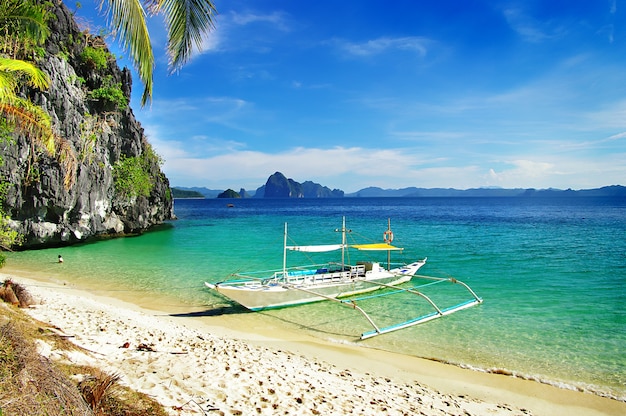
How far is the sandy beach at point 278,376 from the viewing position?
242 inches

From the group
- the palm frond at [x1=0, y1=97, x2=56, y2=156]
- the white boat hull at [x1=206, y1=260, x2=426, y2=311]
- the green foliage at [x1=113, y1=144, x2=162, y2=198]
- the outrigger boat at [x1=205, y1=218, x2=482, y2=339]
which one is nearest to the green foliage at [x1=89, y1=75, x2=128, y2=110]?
the green foliage at [x1=113, y1=144, x2=162, y2=198]

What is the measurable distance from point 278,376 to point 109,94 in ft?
112

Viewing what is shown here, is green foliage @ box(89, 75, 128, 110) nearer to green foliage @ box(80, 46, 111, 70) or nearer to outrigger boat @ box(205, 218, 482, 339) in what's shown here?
green foliage @ box(80, 46, 111, 70)

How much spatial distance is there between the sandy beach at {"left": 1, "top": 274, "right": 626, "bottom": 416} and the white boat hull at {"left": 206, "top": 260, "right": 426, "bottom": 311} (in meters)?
2.73

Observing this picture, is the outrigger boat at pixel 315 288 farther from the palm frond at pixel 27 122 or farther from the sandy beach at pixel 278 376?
the palm frond at pixel 27 122

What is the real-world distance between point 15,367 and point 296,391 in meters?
4.30

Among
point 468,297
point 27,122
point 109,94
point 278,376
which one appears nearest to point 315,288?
point 468,297

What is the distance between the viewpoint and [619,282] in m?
20.0

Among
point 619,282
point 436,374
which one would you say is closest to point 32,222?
Result: point 436,374

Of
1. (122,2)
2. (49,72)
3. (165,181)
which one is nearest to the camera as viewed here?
(122,2)

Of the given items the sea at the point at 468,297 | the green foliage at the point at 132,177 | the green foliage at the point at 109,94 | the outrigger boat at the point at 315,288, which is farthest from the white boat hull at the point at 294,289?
the green foliage at the point at 132,177

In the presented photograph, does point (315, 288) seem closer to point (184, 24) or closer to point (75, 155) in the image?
point (184, 24)

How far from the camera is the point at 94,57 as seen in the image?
31734 millimetres

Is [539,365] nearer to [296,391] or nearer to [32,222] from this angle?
[296,391]
